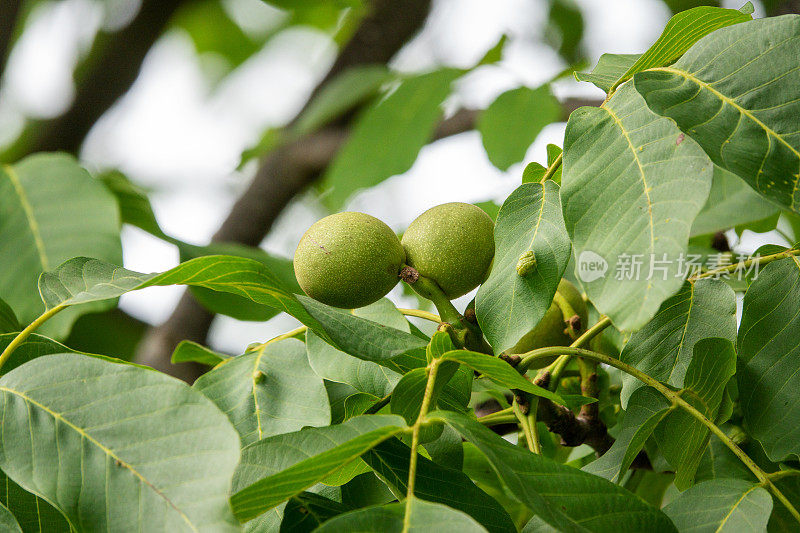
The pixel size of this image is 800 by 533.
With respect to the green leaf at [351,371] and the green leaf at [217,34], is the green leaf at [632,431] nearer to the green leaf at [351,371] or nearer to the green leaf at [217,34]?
the green leaf at [351,371]

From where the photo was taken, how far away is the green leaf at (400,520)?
415 millimetres

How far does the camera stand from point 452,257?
0.67 m

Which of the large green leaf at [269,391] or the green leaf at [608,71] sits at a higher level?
the green leaf at [608,71]

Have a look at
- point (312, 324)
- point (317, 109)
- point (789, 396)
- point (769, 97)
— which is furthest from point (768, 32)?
point (317, 109)

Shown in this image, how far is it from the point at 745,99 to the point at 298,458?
1.33 feet

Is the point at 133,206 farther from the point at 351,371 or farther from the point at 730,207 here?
the point at 730,207

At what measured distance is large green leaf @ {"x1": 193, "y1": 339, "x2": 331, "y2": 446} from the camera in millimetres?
634

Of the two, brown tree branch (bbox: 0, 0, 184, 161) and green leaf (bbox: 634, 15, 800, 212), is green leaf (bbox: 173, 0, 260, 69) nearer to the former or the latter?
brown tree branch (bbox: 0, 0, 184, 161)

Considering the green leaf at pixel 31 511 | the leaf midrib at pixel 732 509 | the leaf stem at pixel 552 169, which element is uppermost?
the leaf stem at pixel 552 169

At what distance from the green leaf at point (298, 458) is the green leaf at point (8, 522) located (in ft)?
0.47

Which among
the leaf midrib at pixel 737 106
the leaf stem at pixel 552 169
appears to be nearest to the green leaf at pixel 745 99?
the leaf midrib at pixel 737 106

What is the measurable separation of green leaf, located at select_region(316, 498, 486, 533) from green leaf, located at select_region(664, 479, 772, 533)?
0.71 ft

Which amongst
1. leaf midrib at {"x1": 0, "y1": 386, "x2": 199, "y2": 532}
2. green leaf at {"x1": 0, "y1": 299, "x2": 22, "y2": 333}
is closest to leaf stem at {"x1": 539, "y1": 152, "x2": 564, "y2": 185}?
leaf midrib at {"x1": 0, "y1": 386, "x2": 199, "y2": 532}

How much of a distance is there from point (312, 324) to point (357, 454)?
12 centimetres
